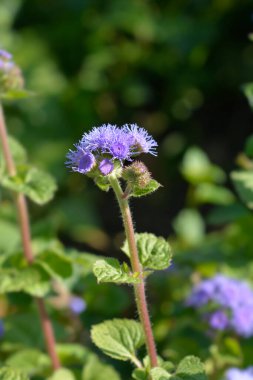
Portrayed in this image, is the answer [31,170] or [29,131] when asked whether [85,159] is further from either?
[29,131]

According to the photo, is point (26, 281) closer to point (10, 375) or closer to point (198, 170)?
point (10, 375)

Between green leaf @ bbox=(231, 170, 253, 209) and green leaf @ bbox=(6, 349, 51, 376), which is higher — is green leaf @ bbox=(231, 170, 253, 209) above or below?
above

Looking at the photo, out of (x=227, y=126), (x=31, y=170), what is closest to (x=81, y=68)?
(x=227, y=126)

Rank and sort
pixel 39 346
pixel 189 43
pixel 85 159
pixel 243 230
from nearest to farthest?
pixel 85 159 → pixel 39 346 → pixel 243 230 → pixel 189 43

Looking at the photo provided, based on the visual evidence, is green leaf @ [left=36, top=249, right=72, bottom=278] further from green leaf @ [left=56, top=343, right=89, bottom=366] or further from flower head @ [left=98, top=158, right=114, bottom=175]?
flower head @ [left=98, top=158, right=114, bottom=175]

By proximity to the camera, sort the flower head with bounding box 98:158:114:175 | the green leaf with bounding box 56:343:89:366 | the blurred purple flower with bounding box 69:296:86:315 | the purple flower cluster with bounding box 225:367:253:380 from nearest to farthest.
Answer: the flower head with bounding box 98:158:114:175 < the purple flower cluster with bounding box 225:367:253:380 < the green leaf with bounding box 56:343:89:366 < the blurred purple flower with bounding box 69:296:86:315

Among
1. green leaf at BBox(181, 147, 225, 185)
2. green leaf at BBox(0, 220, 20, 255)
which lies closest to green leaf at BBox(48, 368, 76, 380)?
green leaf at BBox(0, 220, 20, 255)
